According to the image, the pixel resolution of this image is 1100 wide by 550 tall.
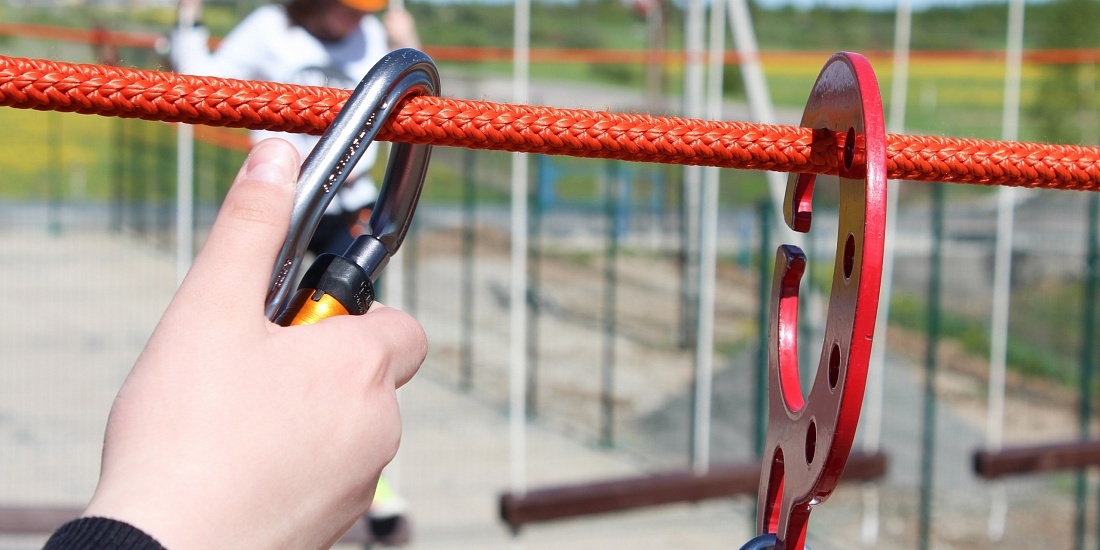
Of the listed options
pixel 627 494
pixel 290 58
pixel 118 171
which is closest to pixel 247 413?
pixel 290 58

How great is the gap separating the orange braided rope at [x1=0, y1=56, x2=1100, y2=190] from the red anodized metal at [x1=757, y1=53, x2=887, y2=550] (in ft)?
0.15

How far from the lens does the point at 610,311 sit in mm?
5227

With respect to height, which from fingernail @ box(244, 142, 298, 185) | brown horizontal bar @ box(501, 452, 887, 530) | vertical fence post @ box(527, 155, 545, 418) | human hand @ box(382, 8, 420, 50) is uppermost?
human hand @ box(382, 8, 420, 50)

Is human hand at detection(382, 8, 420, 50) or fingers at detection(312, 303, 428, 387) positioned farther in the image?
human hand at detection(382, 8, 420, 50)

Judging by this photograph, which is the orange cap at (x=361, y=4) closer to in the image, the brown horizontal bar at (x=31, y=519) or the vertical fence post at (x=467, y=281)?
the brown horizontal bar at (x=31, y=519)

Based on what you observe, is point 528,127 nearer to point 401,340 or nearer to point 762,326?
point 401,340

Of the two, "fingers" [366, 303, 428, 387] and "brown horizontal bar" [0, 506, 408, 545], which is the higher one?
"fingers" [366, 303, 428, 387]

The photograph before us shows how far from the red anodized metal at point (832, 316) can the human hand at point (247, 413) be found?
0.26m

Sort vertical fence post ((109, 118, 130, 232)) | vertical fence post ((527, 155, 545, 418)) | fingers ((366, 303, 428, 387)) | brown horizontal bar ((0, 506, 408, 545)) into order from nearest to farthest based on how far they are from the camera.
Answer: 1. fingers ((366, 303, 428, 387))
2. brown horizontal bar ((0, 506, 408, 545))
3. vertical fence post ((527, 155, 545, 418))
4. vertical fence post ((109, 118, 130, 232))

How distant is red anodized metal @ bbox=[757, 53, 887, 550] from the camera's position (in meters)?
0.58

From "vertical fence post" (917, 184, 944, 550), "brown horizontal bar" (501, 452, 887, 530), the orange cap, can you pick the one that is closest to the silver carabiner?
the orange cap

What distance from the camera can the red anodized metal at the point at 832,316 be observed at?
0.58 meters

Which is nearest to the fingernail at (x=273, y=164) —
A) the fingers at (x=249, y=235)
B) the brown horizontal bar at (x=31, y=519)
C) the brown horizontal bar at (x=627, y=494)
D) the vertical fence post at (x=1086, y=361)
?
the fingers at (x=249, y=235)

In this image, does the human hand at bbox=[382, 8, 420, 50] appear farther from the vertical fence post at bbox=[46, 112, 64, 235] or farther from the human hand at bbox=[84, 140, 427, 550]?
the vertical fence post at bbox=[46, 112, 64, 235]
